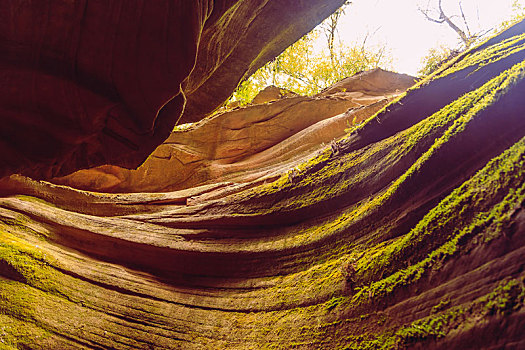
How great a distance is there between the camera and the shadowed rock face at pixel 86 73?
12.0 feet

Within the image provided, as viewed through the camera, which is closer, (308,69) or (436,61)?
(436,61)

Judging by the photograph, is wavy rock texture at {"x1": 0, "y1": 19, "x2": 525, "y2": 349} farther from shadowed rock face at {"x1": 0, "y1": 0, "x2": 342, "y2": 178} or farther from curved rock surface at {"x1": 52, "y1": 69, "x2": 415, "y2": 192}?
curved rock surface at {"x1": 52, "y1": 69, "x2": 415, "y2": 192}

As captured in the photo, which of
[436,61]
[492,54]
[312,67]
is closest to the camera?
[492,54]

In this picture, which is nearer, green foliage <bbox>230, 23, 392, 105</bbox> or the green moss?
the green moss

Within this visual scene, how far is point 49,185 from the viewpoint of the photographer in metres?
7.32

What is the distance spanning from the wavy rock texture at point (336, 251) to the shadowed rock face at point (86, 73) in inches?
64.2

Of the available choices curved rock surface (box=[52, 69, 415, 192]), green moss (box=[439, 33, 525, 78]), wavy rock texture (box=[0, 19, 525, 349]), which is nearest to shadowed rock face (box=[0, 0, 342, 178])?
wavy rock texture (box=[0, 19, 525, 349])

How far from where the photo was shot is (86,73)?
404cm

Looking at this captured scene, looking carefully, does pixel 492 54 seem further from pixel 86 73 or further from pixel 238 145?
pixel 238 145

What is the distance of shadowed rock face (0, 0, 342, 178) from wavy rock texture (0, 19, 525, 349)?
64.2 inches

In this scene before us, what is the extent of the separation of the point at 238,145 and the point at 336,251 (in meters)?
7.92

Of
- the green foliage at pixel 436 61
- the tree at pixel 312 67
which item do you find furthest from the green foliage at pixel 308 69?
the green foliage at pixel 436 61

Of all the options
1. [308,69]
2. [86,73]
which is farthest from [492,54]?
[308,69]

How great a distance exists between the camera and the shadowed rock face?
12.0ft
